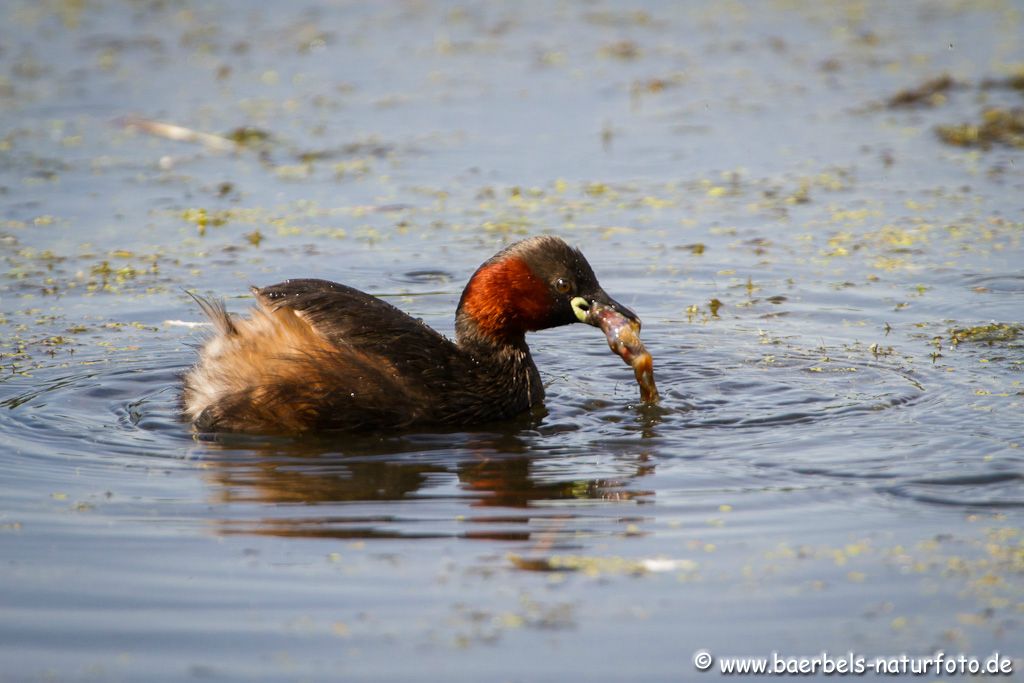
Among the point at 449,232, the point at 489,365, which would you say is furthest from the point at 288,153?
the point at 489,365

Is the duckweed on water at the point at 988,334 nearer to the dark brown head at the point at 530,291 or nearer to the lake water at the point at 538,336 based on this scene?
the lake water at the point at 538,336

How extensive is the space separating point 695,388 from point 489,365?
1.15 m

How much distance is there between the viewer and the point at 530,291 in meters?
7.62

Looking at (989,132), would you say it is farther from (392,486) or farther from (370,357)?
(392,486)

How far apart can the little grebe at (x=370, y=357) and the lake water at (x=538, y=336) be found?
0.64ft

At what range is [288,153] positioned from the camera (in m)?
12.9

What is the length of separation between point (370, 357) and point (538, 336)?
86.5 inches

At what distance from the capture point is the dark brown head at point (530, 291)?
7.57 meters

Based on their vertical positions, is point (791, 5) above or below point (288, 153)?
above

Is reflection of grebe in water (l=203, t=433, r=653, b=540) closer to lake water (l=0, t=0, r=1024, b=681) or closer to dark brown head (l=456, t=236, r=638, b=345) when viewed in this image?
lake water (l=0, t=0, r=1024, b=681)

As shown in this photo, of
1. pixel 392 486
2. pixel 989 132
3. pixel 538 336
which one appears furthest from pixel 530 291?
pixel 989 132

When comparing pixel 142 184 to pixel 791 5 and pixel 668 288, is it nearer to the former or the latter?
pixel 668 288

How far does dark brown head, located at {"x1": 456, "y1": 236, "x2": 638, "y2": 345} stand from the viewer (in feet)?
24.8

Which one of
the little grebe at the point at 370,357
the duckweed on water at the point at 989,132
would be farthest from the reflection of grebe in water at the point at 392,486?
the duckweed on water at the point at 989,132
